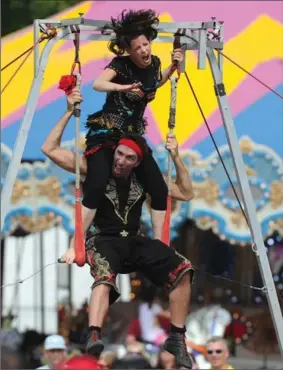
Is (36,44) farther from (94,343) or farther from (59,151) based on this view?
(94,343)

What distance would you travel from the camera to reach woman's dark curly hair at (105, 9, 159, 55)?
21.5 feet

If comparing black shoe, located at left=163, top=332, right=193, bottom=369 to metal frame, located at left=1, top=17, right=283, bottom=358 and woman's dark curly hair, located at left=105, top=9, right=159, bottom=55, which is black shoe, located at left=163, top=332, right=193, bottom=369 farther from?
woman's dark curly hair, located at left=105, top=9, right=159, bottom=55

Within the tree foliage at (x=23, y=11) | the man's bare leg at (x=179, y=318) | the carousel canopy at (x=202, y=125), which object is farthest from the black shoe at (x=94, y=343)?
the tree foliage at (x=23, y=11)

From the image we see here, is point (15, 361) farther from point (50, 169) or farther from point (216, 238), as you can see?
point (216, 238)

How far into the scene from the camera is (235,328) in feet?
52.1

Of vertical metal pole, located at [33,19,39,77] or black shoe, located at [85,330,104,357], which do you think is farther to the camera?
vertical metal pole, located at [33,19,39,77]

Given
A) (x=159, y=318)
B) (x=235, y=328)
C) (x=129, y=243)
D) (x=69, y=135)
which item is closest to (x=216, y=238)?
(x=235, y=328)

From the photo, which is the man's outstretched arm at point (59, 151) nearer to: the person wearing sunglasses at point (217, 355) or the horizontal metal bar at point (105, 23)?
the horizontal metal bar at point (105, 23)

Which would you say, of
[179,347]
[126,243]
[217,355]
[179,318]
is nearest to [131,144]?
[126,243]

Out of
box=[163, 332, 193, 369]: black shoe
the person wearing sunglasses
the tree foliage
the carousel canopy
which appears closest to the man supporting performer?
box=[163, 332, 193, 369]: black shoe

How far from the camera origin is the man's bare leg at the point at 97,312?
21.2ft

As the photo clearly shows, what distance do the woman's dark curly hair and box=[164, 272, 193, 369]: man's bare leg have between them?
3.76 feet

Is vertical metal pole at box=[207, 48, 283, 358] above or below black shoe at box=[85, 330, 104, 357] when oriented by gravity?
above

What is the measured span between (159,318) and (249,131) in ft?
10.8
